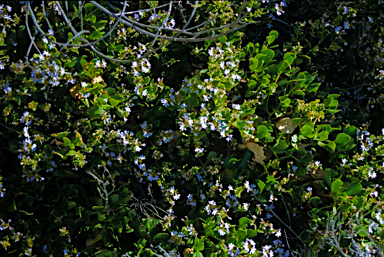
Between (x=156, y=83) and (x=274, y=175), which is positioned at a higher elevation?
(x=156, y=83)

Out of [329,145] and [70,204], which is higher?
[329,145]

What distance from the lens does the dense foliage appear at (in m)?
2.28

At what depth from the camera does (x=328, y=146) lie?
7.82 feet

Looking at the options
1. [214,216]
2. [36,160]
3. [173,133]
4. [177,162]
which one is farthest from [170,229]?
[36,160]

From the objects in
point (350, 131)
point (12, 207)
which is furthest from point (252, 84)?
point (12, 207)

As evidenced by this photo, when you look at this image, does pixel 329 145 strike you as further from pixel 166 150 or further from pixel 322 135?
pixel 166 150

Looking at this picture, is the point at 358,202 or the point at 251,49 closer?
the point at 358,202

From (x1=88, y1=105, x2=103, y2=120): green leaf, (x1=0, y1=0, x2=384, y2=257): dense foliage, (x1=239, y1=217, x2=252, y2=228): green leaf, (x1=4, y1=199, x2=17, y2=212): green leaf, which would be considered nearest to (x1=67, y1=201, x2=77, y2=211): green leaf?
(x1=0, y1=0, x2=384, y2=257): dense foliage

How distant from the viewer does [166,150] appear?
2.44 meters

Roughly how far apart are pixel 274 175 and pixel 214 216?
0.54m

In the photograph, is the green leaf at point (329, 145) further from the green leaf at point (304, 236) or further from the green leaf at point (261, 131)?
the green leaf at point (304, 236)

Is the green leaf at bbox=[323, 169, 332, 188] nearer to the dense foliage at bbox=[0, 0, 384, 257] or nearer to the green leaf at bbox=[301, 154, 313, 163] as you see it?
the dense foliage at bbox=[0, 0, 384, 257]

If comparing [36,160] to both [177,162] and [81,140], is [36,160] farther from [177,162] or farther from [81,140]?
[177,162]

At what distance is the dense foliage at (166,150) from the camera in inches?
89.7
